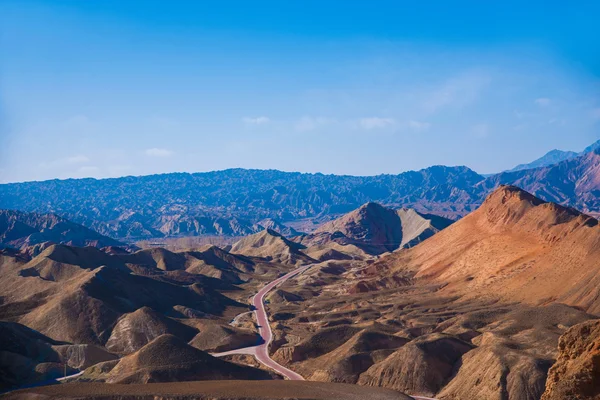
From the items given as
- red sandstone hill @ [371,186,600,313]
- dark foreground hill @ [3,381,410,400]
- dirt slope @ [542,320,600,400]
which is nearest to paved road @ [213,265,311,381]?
dark foreground hill @ [3,381,410,400]

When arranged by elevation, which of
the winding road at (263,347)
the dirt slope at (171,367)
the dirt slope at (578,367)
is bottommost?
the winding road at (263,347)

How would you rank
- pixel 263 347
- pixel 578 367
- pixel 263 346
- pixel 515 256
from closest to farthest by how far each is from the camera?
pixel 578 367, pixel 263 347, pixel 263 346, pixel 515 256

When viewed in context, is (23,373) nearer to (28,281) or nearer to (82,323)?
(82,323)

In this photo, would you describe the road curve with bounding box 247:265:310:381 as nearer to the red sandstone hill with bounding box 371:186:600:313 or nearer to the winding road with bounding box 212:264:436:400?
the winding road with bounding box 212:264:436:400

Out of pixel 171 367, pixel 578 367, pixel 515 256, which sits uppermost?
pixel 578 367

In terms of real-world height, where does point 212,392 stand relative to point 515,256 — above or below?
below

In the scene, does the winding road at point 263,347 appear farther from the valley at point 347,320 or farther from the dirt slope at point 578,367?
the dirt slope at point 578,367

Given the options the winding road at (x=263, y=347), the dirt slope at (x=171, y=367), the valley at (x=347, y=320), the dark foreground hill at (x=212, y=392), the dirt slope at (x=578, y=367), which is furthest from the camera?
the winding road at (x=263, y=347)

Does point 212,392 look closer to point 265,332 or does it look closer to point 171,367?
point 171,367

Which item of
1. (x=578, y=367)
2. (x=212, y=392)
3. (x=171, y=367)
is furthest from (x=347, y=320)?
→ (x=578, y=367)

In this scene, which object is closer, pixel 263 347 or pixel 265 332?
pixel 263 347

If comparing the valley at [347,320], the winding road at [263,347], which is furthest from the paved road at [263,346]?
the valley at [347,320]
